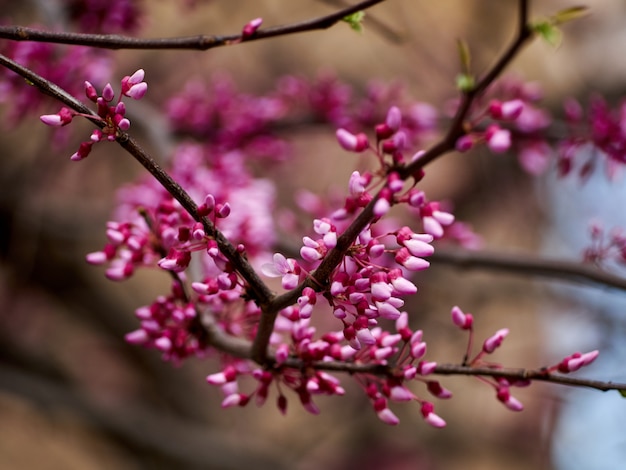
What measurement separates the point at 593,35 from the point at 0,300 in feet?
15.9

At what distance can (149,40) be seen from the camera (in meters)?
1.06

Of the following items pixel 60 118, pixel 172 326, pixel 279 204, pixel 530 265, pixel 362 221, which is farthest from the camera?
pixel 279 204

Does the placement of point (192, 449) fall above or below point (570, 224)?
below

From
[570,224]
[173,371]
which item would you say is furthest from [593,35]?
[173,371]

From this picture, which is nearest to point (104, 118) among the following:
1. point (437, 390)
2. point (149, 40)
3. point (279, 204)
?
point (149, 40)

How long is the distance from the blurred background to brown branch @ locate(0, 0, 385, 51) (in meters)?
2.71

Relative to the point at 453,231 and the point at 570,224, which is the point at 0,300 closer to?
the point at 453,231

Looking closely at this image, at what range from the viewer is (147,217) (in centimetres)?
125

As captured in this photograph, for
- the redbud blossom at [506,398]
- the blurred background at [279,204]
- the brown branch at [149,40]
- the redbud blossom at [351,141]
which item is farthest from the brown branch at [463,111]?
the blurred background at [279,204]

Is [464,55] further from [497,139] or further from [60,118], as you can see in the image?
[60,118]

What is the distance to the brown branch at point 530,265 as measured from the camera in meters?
1.67

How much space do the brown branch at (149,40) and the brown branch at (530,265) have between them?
978 millimetres

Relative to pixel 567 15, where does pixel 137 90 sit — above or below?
below

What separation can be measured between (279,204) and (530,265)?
11.6 feet
